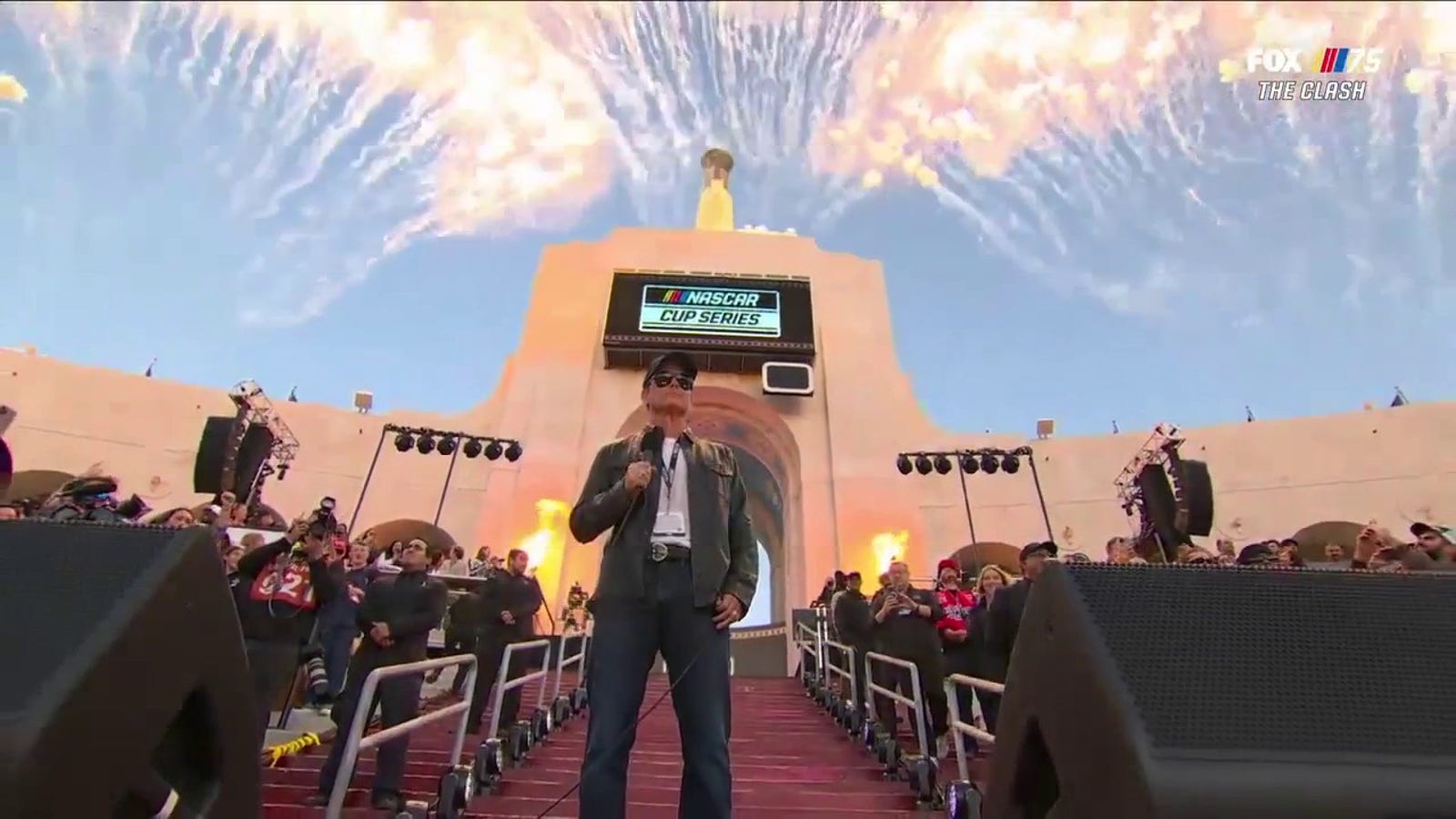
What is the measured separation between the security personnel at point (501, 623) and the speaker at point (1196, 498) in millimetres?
10072

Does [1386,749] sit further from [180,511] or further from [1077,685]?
[180,511]

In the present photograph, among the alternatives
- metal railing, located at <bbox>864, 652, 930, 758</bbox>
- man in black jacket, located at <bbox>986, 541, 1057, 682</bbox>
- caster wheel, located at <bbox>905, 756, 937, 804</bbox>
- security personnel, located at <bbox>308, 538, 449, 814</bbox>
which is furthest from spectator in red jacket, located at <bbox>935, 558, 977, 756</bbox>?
security personnel, located at <bbox>308, 538, 449, 814</bbox>

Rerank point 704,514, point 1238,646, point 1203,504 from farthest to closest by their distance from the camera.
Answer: point 1203,504, point 704,514, point 1238,646

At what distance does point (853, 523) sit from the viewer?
15703mm

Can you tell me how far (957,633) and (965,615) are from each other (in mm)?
300

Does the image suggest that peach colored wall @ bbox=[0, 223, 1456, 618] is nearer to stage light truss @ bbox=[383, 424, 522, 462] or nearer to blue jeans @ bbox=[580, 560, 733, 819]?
stage light truss @ bbox=[383, 424, 522, 462]

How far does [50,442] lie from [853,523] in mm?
16232

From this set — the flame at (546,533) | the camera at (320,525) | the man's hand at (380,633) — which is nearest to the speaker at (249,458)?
the flame at (546,533)

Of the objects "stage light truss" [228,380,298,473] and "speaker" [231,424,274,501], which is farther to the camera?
"stage light truss" [228,380,298,473]

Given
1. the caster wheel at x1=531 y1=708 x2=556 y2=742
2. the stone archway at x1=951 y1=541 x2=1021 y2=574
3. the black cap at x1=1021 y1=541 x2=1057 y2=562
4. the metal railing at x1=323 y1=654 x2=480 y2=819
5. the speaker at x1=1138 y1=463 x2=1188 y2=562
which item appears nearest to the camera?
the metal railing at x1=323 y1=654 x2=480 y2=819

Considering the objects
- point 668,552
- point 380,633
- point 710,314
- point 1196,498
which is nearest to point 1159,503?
point 1196,498

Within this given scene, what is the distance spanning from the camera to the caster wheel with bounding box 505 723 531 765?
4.73m

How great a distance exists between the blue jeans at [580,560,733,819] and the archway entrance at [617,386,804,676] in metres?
13.2

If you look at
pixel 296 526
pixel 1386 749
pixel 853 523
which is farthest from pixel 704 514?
pixel 853 523
